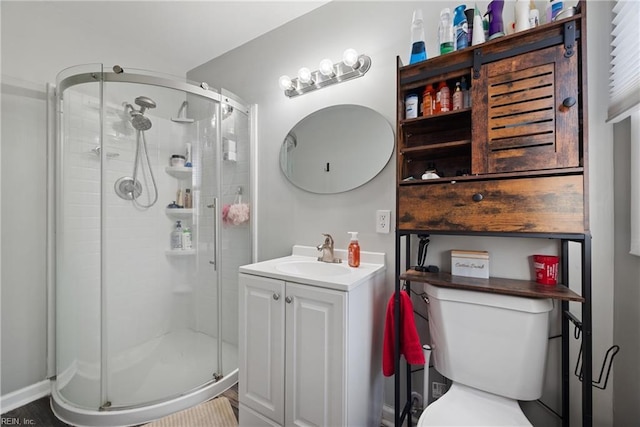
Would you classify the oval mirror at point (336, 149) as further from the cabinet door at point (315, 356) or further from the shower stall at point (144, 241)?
the cabinet door at point (315, 356)

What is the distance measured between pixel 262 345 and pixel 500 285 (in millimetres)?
1114

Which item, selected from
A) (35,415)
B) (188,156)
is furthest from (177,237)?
(35,415)

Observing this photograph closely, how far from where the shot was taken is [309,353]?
119 centimetres

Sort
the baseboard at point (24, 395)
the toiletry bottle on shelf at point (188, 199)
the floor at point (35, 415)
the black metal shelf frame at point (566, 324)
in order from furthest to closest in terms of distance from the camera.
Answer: the toiletry bottle on shelf at point (188, 199) < the baseboard at point (24, 395) < the floor at point (35, 415) < the black metal shelf frame at point (566, 324)

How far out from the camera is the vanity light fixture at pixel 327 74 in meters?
1.52

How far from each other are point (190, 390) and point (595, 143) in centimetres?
240

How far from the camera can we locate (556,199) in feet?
2.91

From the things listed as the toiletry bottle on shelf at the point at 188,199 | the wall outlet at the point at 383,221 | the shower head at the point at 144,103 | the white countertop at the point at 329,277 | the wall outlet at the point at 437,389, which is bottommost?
the wall outlet at the point at 437,389

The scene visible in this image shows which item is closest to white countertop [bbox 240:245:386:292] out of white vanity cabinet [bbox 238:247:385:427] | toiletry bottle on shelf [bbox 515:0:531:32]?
white vanity cabinet [bbox 238:247:385:427]

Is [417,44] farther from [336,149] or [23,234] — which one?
[23,234]

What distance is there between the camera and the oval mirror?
1.53 meters

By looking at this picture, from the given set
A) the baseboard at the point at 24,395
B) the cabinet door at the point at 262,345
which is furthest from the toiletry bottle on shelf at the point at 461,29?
the baseboard at the point at 24,395

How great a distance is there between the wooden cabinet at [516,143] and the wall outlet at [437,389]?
865 mm

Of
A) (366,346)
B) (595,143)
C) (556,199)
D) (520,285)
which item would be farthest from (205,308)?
(595,143)
